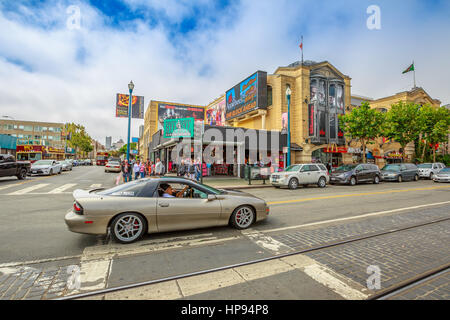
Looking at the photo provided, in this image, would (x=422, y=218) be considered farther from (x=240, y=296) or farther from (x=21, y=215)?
(x=21, y=215)

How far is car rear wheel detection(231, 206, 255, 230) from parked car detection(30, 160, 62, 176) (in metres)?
22.6

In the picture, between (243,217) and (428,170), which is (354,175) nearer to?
(428,170)

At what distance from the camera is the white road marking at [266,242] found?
4039mm

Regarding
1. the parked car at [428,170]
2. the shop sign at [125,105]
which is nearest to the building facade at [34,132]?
the shop sign at [125,105]

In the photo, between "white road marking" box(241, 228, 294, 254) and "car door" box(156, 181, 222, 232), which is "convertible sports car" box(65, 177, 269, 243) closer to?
"car door" box(156, 181, 222, 232)

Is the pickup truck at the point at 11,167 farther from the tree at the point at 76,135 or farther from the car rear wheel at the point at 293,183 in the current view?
the tree at the point at 76,135

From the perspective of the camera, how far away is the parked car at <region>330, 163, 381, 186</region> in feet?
52.6

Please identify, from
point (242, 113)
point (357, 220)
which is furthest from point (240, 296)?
point (242, 113)

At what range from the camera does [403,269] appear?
328 cm

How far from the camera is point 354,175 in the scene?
16219mm

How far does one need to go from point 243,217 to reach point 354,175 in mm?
14162

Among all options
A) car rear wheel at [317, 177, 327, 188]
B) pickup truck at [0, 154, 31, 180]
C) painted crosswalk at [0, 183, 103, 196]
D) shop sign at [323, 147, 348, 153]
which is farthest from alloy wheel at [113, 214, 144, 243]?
shop sign at [323, 147, 348, 153]

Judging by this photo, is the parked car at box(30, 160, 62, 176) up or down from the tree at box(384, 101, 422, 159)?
down
